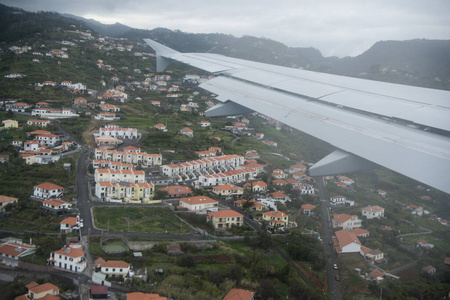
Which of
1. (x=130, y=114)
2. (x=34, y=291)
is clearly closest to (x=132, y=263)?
(x=34, y=291)

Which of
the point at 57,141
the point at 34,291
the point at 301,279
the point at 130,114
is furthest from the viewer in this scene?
the point at 130,114

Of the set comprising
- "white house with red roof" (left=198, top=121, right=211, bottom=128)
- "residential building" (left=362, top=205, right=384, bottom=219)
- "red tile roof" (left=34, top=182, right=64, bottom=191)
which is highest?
"white house with red roof" (left=198, top=121, right=211, bottom=128)

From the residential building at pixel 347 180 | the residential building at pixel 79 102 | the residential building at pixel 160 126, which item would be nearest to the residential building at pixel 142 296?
the residential building at pixel 347 180

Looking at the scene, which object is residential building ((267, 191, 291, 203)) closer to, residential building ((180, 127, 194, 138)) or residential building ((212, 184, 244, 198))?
residential building ((212, 184, 244, 198))

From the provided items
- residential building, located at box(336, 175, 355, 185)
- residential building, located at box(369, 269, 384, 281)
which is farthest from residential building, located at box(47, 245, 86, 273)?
residential building, located at box(336, 175, 355, 185)

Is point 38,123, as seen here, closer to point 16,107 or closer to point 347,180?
point 16,107

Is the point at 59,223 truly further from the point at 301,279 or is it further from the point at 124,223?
the point at 301,279

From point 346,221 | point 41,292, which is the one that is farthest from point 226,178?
point 41,292
